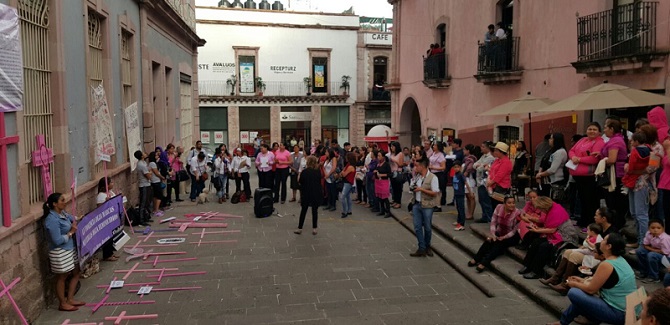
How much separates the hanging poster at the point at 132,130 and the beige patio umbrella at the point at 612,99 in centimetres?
917

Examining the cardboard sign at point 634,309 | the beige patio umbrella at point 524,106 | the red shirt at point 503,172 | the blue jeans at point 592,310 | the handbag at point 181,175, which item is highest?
the beige patio umbrella at point 524,106

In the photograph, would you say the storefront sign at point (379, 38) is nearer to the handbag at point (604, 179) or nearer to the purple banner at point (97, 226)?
the purple banner at point (97, 226)

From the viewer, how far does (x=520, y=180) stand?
1259cm

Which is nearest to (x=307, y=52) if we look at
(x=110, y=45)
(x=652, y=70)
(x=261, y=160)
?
(x=261, y=160)

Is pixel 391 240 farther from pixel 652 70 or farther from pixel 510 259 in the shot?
pixel 652 70

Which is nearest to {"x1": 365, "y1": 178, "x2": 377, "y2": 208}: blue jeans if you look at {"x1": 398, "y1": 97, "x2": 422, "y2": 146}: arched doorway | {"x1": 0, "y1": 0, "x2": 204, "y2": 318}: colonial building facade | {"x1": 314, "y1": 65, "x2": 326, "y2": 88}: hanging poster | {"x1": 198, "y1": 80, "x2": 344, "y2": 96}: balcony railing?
{"x1": 0, "y1": 0, "x2": 204, "y2": 318}: colonial building facade

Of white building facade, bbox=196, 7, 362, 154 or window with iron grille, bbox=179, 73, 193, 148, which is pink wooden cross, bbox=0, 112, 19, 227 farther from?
white building facade, bbox=196, 7, 362, 154

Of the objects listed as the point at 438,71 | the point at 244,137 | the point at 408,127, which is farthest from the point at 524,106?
the point at 244,137

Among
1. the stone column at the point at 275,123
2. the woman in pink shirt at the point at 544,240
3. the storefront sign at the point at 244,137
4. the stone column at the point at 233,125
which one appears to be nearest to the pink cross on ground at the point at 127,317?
the woman in pink shirt at the point at 544,240

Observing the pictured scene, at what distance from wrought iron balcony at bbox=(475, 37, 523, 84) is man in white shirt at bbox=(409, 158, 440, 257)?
6.72m

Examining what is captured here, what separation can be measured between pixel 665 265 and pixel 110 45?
422 inches

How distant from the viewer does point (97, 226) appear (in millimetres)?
8727

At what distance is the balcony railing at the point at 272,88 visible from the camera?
37.6 metres

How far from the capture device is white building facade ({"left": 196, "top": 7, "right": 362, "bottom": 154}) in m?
37.3
